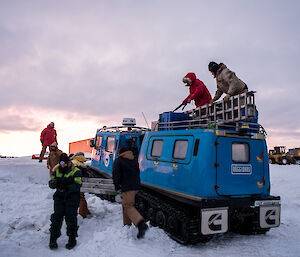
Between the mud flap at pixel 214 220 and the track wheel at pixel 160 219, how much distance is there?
4.24ft

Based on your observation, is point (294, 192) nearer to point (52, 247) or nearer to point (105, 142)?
point (105, 142)

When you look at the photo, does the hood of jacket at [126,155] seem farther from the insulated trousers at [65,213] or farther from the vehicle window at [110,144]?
the vehicle window at [110,144]

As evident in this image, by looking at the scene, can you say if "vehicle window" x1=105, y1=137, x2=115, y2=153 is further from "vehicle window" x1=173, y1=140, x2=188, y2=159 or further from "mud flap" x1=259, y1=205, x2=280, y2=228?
"mud flap" x1=259, y1=205, x2=280, y2=228

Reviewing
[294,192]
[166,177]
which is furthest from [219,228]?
[294,192]

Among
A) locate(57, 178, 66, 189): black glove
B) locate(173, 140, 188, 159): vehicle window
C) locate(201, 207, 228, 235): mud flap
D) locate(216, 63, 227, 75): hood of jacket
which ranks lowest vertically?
locate(201, 207, 228, 235): mud flap

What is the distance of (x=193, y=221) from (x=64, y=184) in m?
2.95

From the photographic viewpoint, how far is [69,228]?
216 inches

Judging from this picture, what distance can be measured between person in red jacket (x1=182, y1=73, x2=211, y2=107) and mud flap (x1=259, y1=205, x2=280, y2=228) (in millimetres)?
3632

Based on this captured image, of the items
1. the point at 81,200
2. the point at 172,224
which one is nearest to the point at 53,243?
the point at 81,200

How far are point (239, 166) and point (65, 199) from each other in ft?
13.5

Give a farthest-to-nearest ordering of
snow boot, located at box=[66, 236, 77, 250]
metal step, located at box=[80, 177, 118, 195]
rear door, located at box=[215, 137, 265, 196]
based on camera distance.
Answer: metal step, located at box=[80, 177, 118, 195]
rear door, located at box=[215, 137, 265, 196]
snow boot, located at box=[66, 236, 77, 250]

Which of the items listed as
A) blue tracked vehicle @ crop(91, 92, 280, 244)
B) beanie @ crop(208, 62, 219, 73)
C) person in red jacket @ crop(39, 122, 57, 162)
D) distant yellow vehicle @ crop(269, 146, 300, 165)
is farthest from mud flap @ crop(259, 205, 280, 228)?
distant yellow vehicle @ crop(269, 146, 300, 165)

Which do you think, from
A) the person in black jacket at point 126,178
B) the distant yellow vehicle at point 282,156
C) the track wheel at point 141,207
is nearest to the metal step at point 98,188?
the track wheel at point 141,207

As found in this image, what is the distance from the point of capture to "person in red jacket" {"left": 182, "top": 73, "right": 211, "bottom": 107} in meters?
8.50
